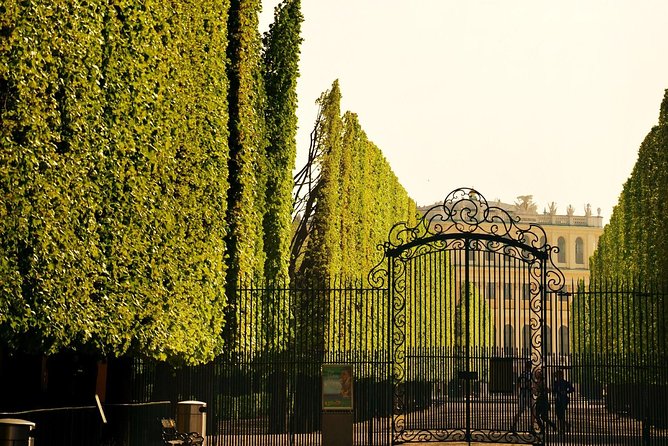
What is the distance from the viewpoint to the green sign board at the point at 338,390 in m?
21.5

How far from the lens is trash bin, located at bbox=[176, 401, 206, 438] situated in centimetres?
2002

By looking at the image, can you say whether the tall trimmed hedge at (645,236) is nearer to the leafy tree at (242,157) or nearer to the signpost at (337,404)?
the signpost at (337,404)

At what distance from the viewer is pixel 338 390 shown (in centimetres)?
2148

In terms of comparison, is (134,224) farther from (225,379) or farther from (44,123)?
(225,379)

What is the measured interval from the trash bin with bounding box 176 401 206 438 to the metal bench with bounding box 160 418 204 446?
19 cm

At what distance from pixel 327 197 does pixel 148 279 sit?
14.3 metres

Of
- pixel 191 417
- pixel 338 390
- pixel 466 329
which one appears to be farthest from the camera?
pixel 466 329

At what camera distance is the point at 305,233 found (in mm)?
34938

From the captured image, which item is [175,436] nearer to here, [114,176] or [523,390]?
[114,176]

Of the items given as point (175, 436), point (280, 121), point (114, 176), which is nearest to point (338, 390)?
point (175, 436)

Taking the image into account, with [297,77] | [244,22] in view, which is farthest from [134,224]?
[297,77]

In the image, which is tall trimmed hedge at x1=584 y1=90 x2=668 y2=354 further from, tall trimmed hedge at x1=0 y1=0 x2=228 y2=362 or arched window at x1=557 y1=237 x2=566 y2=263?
arched window at x1=557 y1=237 x2=566 y2=263

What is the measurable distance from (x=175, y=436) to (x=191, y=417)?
77cm

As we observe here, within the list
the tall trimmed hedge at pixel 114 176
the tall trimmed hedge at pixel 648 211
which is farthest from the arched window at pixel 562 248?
the tall trimmed hedge at pixel 114 176
